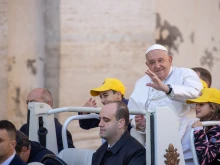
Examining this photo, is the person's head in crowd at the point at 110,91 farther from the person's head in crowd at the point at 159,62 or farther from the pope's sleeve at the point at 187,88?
the pope's sleeve at the point at 187,88

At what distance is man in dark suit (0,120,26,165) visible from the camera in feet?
18.9

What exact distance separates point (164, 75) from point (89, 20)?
10.4ft

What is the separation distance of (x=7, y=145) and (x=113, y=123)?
83cm

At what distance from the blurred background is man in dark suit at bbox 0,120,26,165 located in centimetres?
336

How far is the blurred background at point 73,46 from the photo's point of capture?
926 cm

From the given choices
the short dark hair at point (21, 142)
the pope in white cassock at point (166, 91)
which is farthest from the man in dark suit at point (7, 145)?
the pope in white cassock at point (166, 91)

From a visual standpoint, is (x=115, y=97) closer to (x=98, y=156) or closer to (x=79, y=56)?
(x=98, y=156)

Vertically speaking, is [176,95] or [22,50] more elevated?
[22,50]

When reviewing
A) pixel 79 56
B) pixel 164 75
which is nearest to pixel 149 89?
pixel 164 75

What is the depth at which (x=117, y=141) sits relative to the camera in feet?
18.4

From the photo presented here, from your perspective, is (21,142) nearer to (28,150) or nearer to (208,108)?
(28,150)

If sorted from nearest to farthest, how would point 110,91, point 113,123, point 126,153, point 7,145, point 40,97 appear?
point 126,153 → point 113,123 → point 7,145 → point 110,91 → point 40,97

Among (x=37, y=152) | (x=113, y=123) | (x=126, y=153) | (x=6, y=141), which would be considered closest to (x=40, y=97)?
(x=37, y=152)

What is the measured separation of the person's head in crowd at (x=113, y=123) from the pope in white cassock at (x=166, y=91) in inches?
21.2
